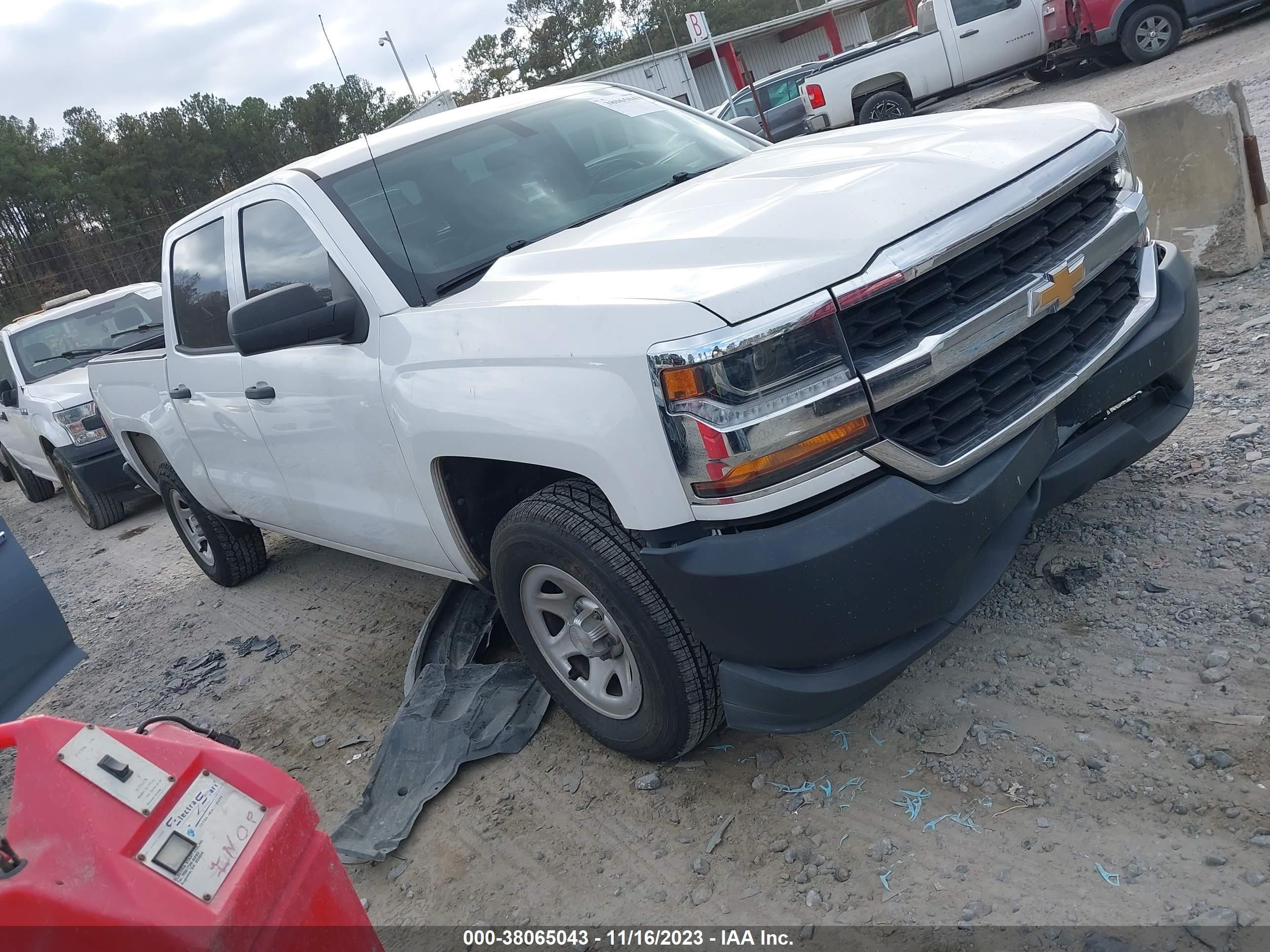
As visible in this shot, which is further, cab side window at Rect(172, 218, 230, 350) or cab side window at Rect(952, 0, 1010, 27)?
cab side window at Rect(952, 0, 1010, 27)

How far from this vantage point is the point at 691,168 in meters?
3.70

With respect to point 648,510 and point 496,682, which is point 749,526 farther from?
point 496,682

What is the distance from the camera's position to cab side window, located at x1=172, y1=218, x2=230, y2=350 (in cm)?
424

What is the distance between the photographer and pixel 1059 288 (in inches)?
102

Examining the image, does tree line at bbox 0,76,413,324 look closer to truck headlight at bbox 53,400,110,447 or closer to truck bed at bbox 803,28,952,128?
truck bed at bbox 803,28,952,128

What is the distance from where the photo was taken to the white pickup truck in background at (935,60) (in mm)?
14891

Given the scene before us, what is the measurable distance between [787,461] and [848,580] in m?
0.30

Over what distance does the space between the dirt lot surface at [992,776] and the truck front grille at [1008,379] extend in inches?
32.3

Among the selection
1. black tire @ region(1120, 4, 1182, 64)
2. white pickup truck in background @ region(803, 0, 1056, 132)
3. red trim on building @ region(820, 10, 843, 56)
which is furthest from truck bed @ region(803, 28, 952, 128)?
red trim on building @ region(820, 10, 843, 56)

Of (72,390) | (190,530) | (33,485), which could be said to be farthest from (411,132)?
(33,485)

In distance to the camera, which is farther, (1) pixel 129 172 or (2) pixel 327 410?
(1) pixel 129 172

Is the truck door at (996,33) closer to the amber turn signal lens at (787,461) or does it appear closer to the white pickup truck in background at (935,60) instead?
the white pickup truck in background at (935,60)

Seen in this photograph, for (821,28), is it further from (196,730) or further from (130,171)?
(196,730)

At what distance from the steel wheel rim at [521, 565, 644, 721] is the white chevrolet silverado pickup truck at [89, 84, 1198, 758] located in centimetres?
1
